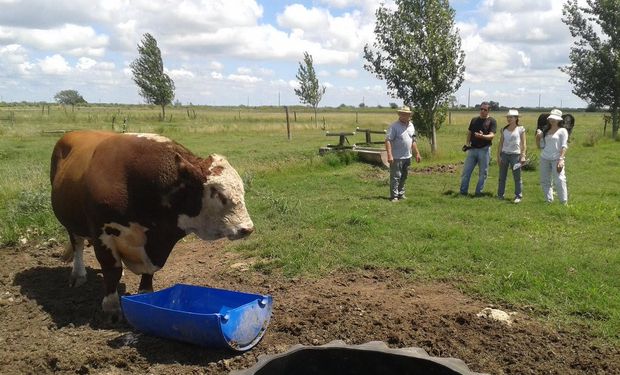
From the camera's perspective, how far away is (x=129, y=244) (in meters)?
5.57

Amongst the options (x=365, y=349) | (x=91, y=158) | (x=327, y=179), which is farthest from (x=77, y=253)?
(x=327, y=179)

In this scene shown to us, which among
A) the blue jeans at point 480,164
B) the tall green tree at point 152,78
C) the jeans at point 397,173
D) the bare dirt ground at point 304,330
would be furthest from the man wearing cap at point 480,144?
the tall green tree at point 152,78

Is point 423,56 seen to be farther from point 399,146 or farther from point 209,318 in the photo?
point 209,318

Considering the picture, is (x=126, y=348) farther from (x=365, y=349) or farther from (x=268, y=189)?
(x=268, y=189)

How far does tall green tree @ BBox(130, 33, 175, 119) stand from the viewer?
51.1 metres

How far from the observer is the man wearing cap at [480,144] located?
1188 cm

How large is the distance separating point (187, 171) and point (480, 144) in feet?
26.5

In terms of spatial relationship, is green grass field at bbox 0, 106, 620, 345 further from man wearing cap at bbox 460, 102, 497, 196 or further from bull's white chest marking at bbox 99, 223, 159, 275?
bull's white chest marking at bbox 99, 223, 159, 275

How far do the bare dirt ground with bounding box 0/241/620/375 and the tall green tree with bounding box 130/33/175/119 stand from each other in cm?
4576

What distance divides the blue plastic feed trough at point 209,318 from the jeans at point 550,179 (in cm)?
728

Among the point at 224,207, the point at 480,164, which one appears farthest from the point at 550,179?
the point at 224,207

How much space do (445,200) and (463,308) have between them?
5.77m

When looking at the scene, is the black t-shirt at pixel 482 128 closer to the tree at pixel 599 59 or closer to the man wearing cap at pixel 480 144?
the man wearing cap at pixel 480 144

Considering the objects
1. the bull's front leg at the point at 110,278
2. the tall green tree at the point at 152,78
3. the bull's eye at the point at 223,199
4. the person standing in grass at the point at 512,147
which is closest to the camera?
the bull's eye at the point at 223,199
